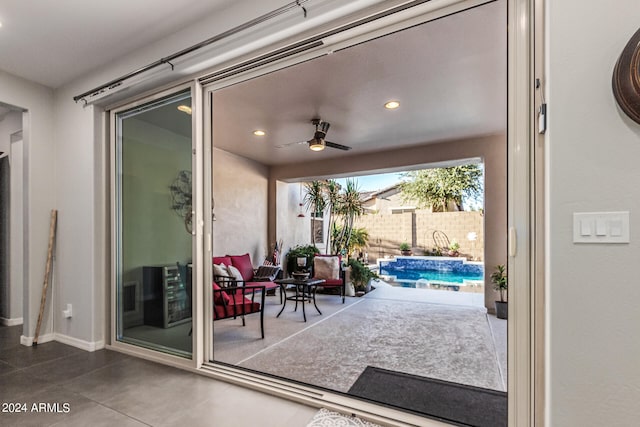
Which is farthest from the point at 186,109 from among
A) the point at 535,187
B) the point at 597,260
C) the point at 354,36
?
the point at 597,260

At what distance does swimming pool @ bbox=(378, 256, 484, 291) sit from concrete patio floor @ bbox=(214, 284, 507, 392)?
3.31 meters

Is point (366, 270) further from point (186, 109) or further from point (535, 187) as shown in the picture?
point (535, 187)

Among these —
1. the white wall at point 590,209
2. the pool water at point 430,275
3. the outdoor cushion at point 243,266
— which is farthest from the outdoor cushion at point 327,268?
the white wall at point 590,209

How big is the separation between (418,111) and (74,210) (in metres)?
4.04

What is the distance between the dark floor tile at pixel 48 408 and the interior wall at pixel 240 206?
12.2ft

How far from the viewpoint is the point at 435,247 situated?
10.3 meters

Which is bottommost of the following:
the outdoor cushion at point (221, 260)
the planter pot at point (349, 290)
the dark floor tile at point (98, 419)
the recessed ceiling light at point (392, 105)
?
the planter pot at point (349, 290)

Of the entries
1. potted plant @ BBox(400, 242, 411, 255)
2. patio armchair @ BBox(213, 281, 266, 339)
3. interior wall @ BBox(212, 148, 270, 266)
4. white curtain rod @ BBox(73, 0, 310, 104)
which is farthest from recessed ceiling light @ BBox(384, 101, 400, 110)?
potted plant @ BBox(400, 242, 411, 255)

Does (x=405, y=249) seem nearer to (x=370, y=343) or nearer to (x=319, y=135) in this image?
(x=319, y=135)

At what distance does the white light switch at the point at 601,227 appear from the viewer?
1.24 meters

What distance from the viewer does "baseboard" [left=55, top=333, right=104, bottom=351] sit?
3172 mm

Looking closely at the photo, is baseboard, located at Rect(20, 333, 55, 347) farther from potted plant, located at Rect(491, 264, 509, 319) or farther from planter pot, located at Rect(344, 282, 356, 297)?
potted plant, located at Rect(491, 264, 509, 319)

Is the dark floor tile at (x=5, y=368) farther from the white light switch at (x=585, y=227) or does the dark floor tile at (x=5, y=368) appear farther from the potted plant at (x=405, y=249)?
the potted plant at (x=405, y=249)

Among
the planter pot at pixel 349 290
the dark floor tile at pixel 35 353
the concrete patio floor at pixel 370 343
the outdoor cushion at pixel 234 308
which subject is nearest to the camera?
the concrete patio floor at pixel 370 343
